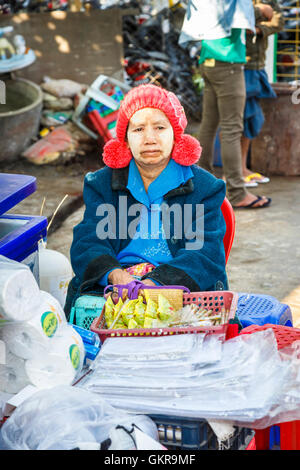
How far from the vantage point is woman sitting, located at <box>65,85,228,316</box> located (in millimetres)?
2426

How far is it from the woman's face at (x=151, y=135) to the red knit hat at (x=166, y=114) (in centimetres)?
3

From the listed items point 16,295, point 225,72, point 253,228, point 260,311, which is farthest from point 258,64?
point 16,295

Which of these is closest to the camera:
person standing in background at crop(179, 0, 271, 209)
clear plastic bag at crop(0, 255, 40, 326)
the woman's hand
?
clear plastic bag at crop(0, 255, 40, 326)

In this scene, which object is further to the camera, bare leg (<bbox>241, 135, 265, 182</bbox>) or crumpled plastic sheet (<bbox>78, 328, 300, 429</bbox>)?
bare leg (<bbox>241, 135, 265, 182</bbox>)

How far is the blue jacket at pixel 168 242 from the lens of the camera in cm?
236

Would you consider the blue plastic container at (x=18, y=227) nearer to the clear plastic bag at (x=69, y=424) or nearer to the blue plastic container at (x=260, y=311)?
the clear plastic bag at (x=69, y=424)

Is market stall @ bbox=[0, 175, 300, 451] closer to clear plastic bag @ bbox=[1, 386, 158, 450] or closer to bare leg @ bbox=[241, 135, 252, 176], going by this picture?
clear plastic bag @ bbox=[1, 386, 158, 450]

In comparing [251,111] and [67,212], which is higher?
[251,111]

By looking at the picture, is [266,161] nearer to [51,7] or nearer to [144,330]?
[51,7]

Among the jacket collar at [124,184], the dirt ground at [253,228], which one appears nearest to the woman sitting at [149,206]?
the jacket collar at [124,184]

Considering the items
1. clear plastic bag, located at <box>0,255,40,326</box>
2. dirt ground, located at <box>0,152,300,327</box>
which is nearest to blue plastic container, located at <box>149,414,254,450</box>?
clear plastic bag, located at <box>0,255,40,326</box>
